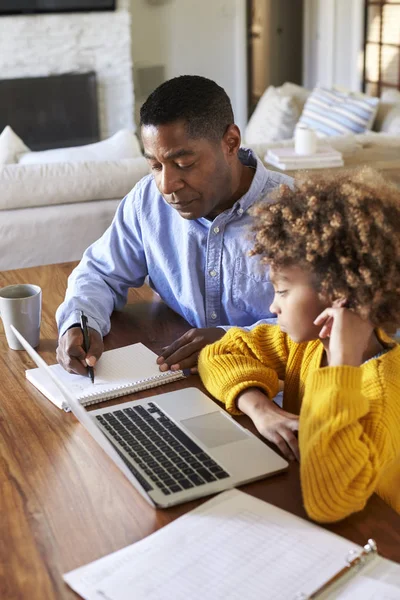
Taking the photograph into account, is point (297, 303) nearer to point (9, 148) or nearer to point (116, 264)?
point (116, 264)

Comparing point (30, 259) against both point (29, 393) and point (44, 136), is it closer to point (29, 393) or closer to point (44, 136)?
point (29, 393)

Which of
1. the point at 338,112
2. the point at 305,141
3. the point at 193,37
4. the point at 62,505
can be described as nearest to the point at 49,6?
the point at 193,37

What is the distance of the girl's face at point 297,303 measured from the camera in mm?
1136

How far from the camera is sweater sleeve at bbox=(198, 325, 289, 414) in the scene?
1.29 m

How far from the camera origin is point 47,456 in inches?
45.6

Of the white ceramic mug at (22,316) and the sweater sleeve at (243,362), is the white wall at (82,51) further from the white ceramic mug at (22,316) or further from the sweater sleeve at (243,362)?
the sweater sleeve at (243,362)

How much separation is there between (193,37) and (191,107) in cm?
493

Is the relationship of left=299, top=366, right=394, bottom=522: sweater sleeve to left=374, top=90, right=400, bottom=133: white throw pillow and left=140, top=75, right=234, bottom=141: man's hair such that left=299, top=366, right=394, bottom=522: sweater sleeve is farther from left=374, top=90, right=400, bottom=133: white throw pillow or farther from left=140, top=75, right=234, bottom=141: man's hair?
left=374, top=90, right=400, bottom=133: white throw pillow

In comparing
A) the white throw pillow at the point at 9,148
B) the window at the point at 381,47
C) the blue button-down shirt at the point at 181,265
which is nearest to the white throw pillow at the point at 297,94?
the window at the point at 381,47

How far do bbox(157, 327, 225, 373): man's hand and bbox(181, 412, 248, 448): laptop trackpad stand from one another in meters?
0.18

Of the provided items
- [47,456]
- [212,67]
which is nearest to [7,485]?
[47,456]

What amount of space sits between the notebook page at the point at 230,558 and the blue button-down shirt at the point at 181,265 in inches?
26.5

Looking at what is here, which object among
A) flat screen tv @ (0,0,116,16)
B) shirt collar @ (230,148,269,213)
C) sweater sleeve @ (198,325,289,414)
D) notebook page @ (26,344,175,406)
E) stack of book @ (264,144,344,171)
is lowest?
notebook page @ (26,344,175,406)

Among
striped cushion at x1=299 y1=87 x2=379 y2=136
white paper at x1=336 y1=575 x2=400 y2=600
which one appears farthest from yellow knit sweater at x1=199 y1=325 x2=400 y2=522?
striped cushion at x1=299 y1=87 x2=379 y2=136
